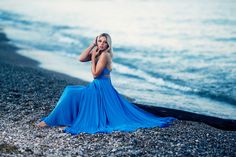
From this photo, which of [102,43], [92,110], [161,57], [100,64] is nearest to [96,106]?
[92,110]

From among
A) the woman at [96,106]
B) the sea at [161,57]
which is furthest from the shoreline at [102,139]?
the sea at [161,57]

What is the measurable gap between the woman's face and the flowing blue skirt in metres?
0.63

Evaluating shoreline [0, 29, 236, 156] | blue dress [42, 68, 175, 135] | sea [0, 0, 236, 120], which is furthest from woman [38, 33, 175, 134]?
sea [0, 0, 236, 120]

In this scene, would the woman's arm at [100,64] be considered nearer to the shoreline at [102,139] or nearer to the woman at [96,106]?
the woman at [96,106]

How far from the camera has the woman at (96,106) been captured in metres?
8.20

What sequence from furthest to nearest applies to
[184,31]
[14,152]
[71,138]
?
[184,31] → [71,138] → [14,152]

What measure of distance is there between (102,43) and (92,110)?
130cm

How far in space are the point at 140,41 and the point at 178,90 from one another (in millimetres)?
18907

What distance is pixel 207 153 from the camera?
7125 mm

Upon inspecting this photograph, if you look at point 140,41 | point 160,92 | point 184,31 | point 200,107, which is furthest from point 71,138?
point 184,31

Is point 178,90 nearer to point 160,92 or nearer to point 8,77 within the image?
point 160,92

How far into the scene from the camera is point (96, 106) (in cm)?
832

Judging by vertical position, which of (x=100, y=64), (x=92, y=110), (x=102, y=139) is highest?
(x=100, y=64)

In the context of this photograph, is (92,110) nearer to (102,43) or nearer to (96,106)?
(96,106)
